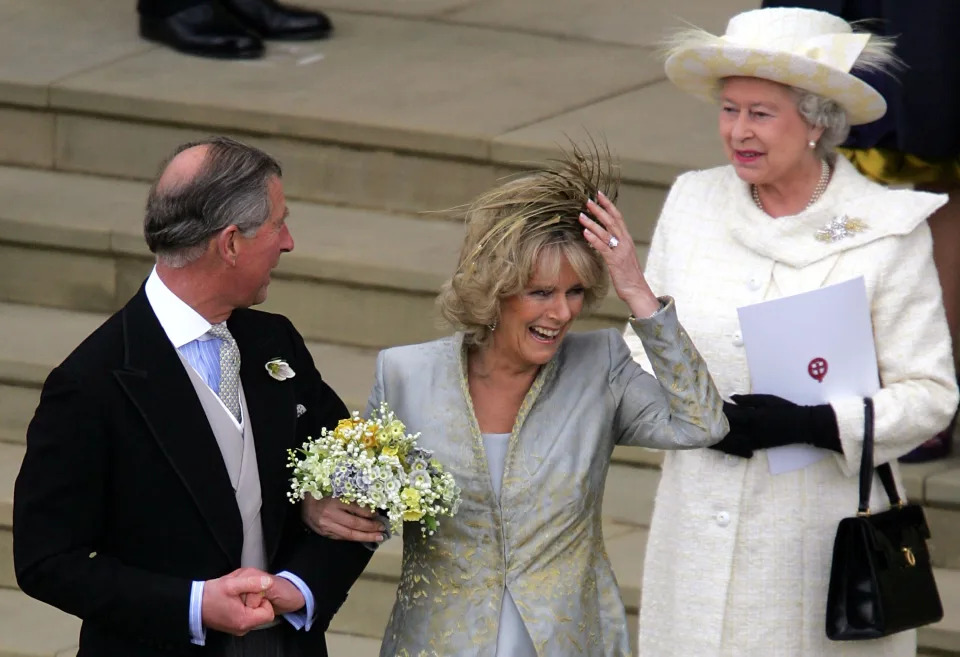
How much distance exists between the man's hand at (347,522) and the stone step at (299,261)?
221cm

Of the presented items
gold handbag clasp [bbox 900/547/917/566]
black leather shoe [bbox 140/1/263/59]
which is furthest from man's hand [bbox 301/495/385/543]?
black leather shoe [bbox 140/1/263/59]

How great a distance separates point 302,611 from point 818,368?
1.18 m

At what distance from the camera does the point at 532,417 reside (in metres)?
3.35

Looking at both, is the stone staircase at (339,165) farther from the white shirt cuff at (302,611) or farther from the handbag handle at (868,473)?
the white shirt cuff at (302,611)

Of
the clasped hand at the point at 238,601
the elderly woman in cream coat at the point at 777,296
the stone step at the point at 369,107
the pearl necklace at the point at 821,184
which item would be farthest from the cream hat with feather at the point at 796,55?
the stone step at the point at 369,107

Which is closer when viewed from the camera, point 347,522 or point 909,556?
point 347,522

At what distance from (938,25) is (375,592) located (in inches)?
81.7

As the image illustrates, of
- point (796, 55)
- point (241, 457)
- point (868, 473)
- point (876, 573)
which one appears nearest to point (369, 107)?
point (796, 55)

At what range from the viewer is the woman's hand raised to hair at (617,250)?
127 inches

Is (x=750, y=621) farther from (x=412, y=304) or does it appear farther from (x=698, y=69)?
(x=412, y=304)

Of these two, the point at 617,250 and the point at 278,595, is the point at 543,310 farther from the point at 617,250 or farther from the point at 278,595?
the point at 278,595

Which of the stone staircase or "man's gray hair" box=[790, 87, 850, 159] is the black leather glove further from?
the stone staircase

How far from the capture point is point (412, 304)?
18.2ft

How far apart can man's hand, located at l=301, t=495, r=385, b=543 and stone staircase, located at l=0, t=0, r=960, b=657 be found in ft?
5.64
